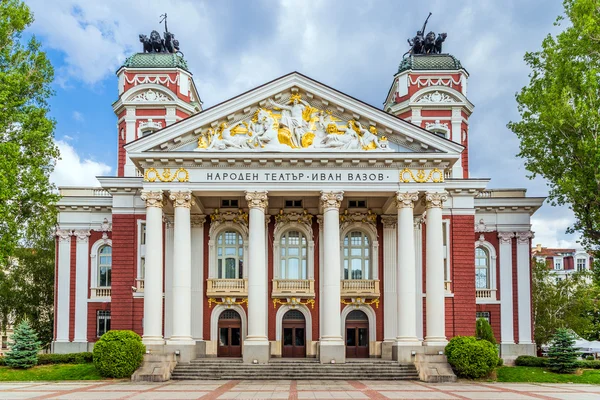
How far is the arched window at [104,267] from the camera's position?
44844mm

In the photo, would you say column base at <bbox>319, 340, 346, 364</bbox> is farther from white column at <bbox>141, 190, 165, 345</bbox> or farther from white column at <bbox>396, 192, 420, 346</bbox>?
white column at <bbox>141, 190, 165, 345</bbox>

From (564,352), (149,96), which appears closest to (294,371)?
(564,352)

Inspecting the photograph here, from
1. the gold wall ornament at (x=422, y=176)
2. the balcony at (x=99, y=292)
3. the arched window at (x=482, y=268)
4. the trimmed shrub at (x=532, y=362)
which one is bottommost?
the trimmed shrub at (x=532, y=362)

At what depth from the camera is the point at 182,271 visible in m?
34.9

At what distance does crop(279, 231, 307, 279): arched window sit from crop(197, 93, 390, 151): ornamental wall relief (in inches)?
291

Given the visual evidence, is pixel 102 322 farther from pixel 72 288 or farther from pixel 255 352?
pixel 255 352

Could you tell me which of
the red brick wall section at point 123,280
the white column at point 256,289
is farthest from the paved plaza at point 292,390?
the red brick wall section at point 123,280

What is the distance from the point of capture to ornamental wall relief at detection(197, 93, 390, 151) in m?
35.5

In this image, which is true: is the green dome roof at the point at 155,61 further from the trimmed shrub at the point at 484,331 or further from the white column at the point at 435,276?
the trimmed shrub at the point at 484,331

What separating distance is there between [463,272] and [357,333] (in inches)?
286

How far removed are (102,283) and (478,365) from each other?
25122 millimetres

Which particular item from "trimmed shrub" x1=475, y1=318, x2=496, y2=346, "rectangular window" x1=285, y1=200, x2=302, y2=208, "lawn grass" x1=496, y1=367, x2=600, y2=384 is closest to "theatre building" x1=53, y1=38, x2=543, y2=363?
"rectangular window" x1=285, y1=200, x2=302, y2=208

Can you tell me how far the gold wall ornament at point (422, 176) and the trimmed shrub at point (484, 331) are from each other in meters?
10.1

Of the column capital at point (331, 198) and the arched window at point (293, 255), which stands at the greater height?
the column capital at point (331, 198)
